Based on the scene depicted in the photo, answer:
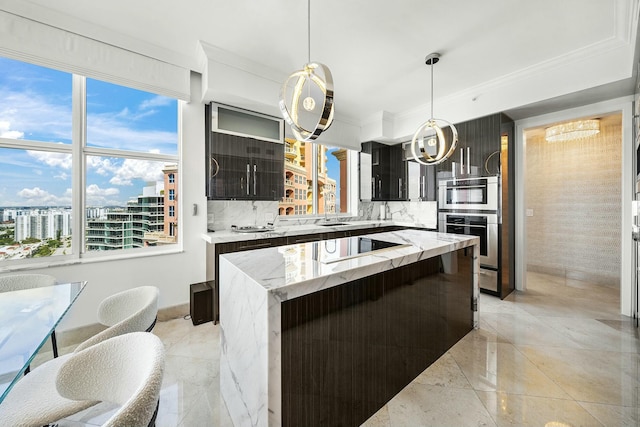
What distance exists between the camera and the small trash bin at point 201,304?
8.74ft

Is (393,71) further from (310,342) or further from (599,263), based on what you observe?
(599,263)

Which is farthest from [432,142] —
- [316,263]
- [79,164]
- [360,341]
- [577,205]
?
[79,164]

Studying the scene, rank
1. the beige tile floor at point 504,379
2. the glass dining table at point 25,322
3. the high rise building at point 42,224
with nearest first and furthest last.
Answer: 1. the glass dining table at point 25,322
2. the beige tile floor at point 504,379
3. the high rise building at point 42,224

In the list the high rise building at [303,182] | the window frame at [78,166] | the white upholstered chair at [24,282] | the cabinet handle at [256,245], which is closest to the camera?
the white upholstered chair at [24,282]

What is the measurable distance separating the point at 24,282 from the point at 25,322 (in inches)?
33.5

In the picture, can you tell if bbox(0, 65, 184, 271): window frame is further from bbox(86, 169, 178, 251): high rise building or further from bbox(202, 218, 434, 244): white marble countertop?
bbox(202, 218, 434, 244): white marble countertop

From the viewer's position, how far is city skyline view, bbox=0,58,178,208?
86.6 inches

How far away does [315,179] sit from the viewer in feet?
15.0

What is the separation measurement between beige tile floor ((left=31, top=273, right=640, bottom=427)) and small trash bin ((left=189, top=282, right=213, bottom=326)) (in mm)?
90

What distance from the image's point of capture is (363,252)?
171cm

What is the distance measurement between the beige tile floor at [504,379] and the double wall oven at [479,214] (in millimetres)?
745

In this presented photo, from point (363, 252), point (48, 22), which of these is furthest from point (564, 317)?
point (48, 22)

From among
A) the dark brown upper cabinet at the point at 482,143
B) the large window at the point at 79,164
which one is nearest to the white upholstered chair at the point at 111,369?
the large window at the point at 79,164

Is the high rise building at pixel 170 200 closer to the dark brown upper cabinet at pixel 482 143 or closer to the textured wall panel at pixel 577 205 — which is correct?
the dark brown upper cabinet at pixel 482 143
